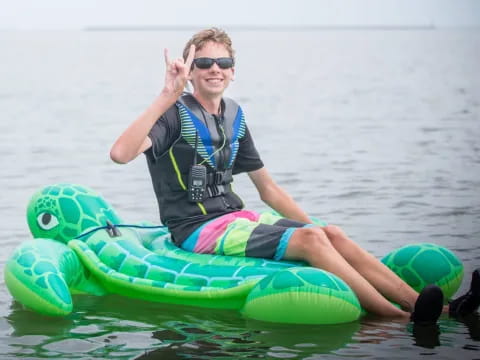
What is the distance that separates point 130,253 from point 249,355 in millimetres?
1263

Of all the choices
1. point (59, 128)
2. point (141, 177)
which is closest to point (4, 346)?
point (141, 177)

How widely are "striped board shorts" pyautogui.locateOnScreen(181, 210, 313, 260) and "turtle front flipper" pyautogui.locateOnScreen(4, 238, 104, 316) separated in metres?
0.68

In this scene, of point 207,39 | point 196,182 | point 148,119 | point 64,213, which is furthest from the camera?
point 64,213

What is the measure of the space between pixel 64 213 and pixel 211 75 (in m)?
1.28

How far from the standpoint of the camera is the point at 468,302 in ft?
21.5

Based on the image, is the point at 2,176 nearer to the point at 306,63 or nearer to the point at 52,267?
the point at 52,267

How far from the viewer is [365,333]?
6.32m

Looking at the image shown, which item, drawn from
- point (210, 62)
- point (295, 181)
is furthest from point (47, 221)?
point (295, 181)

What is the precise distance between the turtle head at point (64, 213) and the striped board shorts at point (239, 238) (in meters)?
0.77

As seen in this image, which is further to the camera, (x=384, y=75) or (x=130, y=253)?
(x=384, y=75)

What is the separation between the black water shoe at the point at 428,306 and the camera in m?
6.23

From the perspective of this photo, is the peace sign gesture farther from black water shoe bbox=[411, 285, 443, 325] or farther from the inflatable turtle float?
black water shoe bbox=[411, 285, 443, 325]

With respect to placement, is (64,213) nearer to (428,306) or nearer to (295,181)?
(428,306)

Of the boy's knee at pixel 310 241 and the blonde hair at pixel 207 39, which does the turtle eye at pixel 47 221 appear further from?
the boy's knee at pixel 310 241
